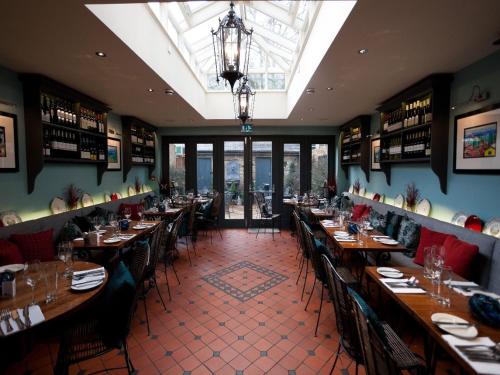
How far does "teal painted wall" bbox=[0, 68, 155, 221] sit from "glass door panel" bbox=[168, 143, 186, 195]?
8.77 ft

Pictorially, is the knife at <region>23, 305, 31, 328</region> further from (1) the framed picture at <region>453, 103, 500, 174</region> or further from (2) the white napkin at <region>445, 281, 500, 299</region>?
(1) the framed picture at <region>453, 103, 500, 174</region>

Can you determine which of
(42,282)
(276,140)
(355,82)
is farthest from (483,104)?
(276,140)

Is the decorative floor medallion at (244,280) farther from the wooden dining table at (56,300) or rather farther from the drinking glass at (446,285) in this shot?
the drinking glass at (446,285)

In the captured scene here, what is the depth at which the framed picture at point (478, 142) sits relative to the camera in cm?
288

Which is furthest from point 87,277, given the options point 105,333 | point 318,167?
point 318,167

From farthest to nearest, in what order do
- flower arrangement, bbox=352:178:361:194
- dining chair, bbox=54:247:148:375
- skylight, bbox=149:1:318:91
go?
flower arrangement, bbox=352:178:361:194
skylight, bbox=149:1:318:91
dining chair, bbox=54:247:148:375

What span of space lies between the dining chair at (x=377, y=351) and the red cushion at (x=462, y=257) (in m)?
1.37

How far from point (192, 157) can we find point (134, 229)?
13.5ft

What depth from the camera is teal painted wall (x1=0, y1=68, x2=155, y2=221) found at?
339 centimetres

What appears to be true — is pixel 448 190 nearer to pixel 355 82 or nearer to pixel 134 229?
pixel 355 82

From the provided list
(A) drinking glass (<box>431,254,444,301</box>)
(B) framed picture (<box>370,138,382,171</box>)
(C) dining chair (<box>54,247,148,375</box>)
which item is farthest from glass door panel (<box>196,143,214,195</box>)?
(A) drinking glass (<box>431,254,444,301</box>)

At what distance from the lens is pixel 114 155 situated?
6055 millimetres

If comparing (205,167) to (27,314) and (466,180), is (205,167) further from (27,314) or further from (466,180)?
(27,314)

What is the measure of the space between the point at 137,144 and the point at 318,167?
4.90m
